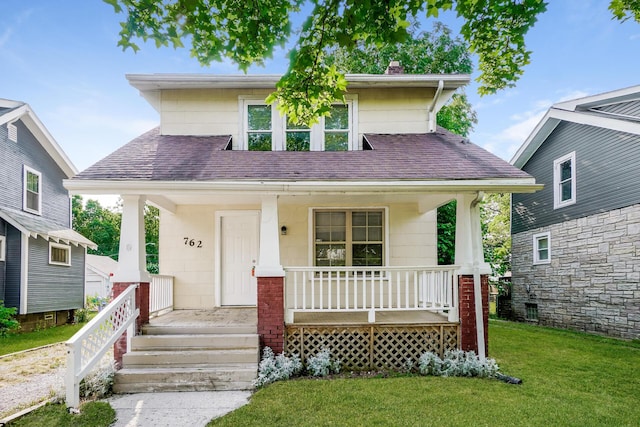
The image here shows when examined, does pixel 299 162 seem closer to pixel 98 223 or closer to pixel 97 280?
pixel 97 280

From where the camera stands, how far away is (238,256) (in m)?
8.89

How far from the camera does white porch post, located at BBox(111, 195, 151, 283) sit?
6547mm

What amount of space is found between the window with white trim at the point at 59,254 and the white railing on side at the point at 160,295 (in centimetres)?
838

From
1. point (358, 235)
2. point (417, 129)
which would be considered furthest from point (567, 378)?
point (417, 129)

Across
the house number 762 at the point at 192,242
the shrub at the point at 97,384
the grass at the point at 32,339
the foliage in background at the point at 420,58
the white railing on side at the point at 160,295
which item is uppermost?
the foliage in background at the point at 420,58

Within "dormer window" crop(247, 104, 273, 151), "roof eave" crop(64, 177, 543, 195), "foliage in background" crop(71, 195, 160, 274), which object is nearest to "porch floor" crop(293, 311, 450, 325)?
"roof eave" crop(64, 177, 543, 195)

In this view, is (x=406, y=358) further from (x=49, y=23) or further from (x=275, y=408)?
(x=49, y=23)

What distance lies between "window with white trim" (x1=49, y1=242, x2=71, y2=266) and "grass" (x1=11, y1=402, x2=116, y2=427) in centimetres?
1112

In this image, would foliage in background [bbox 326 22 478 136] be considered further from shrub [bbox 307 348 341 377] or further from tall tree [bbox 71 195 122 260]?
tall tree [bbox 71 195 122 260]

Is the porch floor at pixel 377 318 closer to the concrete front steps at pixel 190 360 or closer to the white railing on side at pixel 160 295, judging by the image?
the concrete front steps at pixel 190 360

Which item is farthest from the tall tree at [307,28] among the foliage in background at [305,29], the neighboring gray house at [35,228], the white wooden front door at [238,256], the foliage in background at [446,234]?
the neighboring gray house at [35,228]

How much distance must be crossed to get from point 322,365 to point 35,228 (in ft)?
36.2

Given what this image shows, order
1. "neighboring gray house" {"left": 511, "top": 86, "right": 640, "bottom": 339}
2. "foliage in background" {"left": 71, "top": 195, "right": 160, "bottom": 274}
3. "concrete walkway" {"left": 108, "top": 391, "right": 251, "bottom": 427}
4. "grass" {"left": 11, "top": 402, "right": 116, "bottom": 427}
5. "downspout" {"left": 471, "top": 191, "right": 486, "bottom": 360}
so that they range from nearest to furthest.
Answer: "grass" {"left": 11, "top": 402, "right": 116, "bottom": 427}, "concrete walkway" {"left": 108, "top": 391, "right": 251, "bottom": 427}, "downspout" {"left": 471, "top": 191, "right": 486, "bottom": 360}, "neighboring gray house" {"left": 511, "top": 86, "right": 640, "bottom": 339}, "foliage in background" {"left": 71, "top": 195, "right": 160, "bottom": 274}

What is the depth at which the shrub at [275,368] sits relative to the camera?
5.87 m
